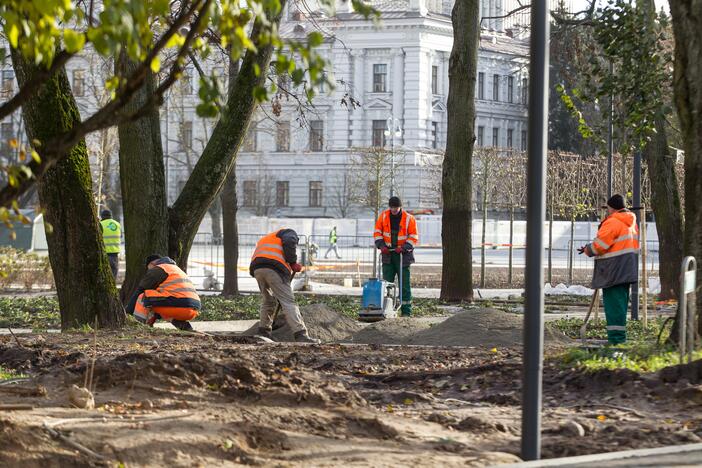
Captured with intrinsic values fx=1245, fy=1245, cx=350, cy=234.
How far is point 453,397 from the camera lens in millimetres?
9789

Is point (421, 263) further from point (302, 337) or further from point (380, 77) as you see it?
point (380, 77)

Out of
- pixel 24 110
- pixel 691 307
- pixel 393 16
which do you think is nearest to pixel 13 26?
pixel 691 307

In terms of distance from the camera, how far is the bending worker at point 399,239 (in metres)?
19.1

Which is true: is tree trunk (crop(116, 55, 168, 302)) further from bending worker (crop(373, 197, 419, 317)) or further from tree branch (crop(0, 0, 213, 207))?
tree branch (crop(0, 0, 213, 207))

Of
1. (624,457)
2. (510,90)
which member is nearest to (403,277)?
(624,457)

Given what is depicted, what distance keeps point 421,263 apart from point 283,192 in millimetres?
34200

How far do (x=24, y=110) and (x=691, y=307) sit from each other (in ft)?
23.8

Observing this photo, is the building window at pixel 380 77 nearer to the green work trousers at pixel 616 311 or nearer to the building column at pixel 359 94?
the building column at pixel 359 94

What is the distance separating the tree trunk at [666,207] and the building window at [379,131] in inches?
2122

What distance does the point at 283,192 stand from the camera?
257 feet

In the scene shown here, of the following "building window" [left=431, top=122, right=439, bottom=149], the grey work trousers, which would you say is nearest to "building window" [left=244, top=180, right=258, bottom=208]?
"building window" [left=431, top=122, right=439, bottom=149]

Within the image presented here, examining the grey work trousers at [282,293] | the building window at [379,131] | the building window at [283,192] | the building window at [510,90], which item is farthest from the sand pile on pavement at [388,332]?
the building window at [510,90]

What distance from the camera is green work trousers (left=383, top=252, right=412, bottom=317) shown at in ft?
62.5

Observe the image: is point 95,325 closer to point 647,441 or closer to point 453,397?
point 453,397
